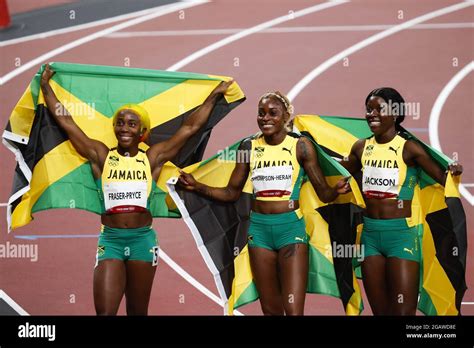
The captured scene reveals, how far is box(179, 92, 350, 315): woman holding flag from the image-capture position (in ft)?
27.7

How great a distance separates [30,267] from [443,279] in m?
5.24

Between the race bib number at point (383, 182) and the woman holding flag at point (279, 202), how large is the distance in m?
0.24

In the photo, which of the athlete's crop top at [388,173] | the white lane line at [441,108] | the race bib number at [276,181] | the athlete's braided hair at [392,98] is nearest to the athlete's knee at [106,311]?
the race bib number at [276,181]

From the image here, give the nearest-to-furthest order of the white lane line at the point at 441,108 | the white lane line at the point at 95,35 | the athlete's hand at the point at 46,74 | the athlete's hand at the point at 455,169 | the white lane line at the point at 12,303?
the athlete's hand at the point at 455,169 < the athlete's hand at the point at 46,74 < the white lane line at the point at 12,303 < the white lane line at the point at 441,108 < the white lane line at the point at 95,35

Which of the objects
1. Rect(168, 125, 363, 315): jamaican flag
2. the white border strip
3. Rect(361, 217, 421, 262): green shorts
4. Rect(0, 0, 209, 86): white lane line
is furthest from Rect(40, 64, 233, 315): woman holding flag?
Rect(0, 0, 209, 86): white lane line

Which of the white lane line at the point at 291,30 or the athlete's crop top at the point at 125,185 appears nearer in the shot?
the athlete's crop top at the point at 125,185

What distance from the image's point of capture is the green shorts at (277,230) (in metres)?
8.43

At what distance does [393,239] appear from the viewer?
8.46m

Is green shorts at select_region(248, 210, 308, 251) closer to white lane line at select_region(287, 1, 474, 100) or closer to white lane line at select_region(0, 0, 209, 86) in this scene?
white lane line at select_region(287, 1, 474, 100)

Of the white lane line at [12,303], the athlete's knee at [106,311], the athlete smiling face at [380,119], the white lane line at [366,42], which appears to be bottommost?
the white lane line at [12,303]

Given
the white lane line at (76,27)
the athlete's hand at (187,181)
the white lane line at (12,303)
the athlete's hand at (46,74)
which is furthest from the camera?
the white lane line at (76,27)

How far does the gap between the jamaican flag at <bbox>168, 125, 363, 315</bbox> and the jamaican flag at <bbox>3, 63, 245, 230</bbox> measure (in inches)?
13.5

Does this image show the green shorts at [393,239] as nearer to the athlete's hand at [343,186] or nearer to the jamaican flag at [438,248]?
the jamaican flag at [438,248]
